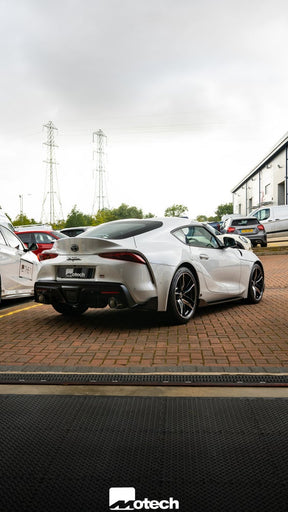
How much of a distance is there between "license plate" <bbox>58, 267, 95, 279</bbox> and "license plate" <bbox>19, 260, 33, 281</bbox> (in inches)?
116

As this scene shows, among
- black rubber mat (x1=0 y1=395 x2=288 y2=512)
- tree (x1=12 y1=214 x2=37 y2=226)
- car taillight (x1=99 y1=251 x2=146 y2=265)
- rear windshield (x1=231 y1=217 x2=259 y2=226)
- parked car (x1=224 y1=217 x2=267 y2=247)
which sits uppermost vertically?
tree (x1=12 y1=214 x2=37 y2=226)

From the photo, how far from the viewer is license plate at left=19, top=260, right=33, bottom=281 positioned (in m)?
9.74

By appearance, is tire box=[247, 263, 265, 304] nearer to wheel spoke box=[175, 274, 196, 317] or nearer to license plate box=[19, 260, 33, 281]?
wheel spoke box=[175, 274, 196, 317]

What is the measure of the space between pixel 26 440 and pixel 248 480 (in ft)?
4.60

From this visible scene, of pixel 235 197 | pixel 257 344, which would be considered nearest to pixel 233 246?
pixel 257 344

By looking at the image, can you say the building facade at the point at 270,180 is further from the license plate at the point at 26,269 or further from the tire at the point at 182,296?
the tire at the point at 182,296

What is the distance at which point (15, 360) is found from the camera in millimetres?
5227

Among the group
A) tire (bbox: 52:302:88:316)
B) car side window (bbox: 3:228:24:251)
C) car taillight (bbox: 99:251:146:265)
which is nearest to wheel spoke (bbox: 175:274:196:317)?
car taillight (bbox: 99:251:146:265)

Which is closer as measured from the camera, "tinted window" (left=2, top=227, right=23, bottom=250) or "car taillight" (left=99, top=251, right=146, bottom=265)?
"car taillight" (left=99, top=251, right=146, bottom=265)

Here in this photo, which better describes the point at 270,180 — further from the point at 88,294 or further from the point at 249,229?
the point at 88,294

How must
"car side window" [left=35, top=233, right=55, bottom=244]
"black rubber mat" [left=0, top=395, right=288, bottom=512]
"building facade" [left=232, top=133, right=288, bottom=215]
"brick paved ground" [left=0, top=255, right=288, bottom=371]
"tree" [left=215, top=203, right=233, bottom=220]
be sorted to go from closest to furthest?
"black rubber mat" [left=0, top=395, right=288, bottom=512] < "brick paved ground" [left=0, top=255, right=288, bottom=371] < "car side window" [left=35, top=233, right=55, bottom=244] < "building facade" [left=232, top=133, right=288, bottom=215] < "tree" [left=215, top=203, right=233, bottom=220]

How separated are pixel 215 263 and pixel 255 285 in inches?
59.5

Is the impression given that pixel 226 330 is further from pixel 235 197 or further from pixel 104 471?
pixel 235 197

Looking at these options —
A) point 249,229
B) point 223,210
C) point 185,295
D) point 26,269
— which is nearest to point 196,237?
point 185,295
